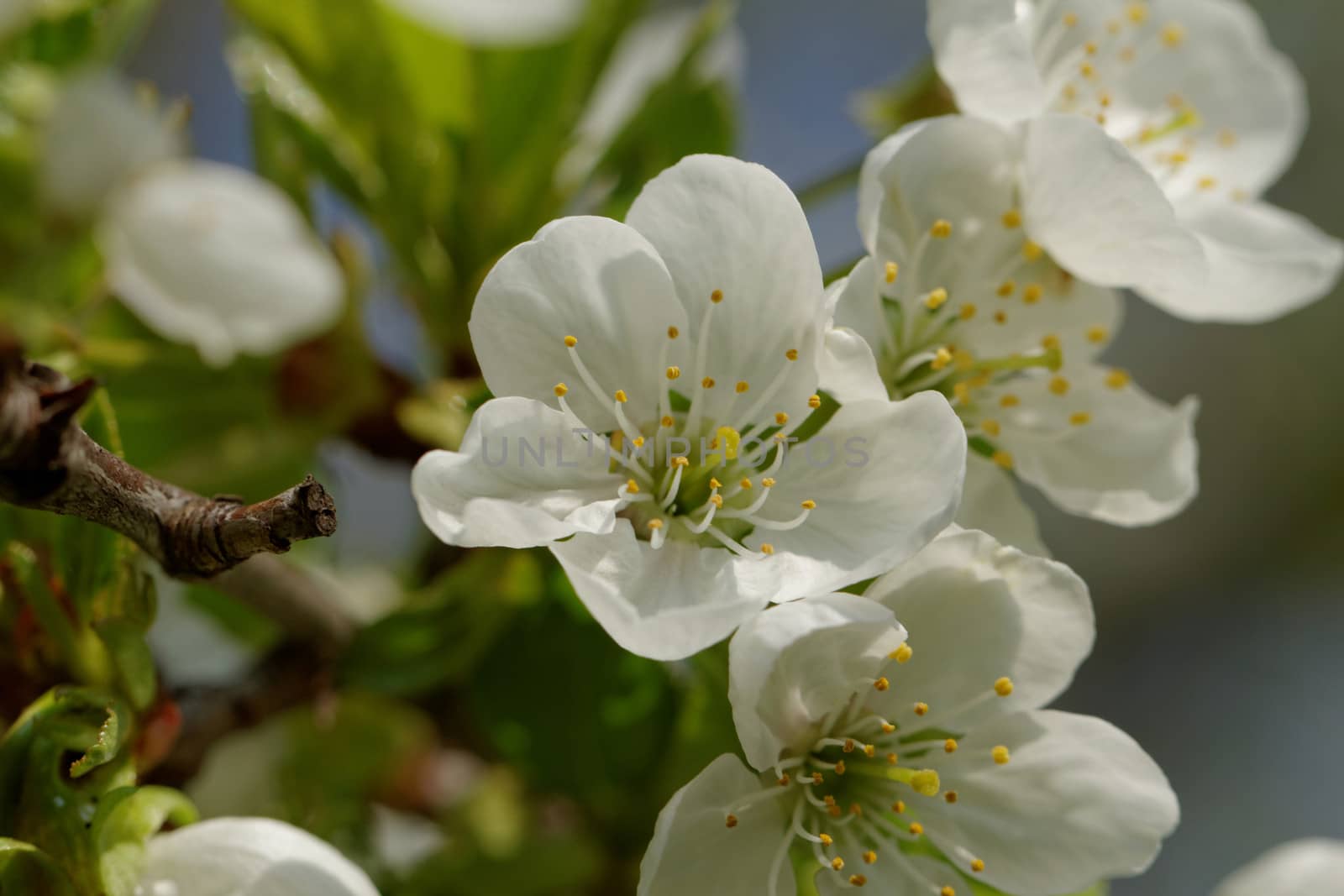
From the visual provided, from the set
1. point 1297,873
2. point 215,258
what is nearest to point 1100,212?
point 1297,873

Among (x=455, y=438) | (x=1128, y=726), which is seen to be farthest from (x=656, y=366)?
(x=1128, y=726)

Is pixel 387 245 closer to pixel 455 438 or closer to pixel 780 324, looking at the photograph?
pixel 455 438

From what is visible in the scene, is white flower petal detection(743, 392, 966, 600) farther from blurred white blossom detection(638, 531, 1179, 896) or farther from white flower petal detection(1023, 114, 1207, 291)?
white flower petal detection(1023, 114, 1207, 291)

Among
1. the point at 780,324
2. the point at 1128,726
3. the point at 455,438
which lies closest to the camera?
the point at 780,324

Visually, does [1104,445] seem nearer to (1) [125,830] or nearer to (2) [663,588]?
(2) [663,588]

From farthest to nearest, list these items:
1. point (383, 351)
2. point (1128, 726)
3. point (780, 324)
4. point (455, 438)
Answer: point (1128, 726) < point (383, 351) < point (455, 438) < point (780, 324)

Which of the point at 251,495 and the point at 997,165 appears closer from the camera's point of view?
the point at 997,165

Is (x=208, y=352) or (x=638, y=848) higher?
(x=208, y=352)

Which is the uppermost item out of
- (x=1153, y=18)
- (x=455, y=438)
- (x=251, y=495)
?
(x=1153, y=18)

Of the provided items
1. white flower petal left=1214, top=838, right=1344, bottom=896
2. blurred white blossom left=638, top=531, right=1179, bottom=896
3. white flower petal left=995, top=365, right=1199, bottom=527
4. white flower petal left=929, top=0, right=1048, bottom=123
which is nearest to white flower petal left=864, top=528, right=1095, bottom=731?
blurred white blossom left=638, top=531, right=1179, bottom=896
